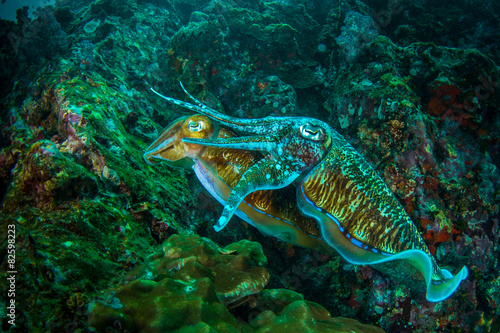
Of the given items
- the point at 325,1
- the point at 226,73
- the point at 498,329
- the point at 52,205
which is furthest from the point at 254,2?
Result: the point at 498,329

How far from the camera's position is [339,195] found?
2867 millimetres

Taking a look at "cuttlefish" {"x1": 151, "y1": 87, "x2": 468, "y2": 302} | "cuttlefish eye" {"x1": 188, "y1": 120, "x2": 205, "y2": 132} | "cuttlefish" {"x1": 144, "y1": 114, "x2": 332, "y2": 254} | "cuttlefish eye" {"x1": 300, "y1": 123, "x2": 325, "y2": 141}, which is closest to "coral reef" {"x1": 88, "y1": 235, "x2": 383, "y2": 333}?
"cuttlefish" {"x1": 144, "y1": 114, "x2": 332, "y2": 254}

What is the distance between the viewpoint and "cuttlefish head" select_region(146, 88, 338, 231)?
271cm

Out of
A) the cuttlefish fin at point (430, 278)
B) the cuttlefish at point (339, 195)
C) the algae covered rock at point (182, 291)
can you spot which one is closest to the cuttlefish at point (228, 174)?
the cuttlefish at point (339, 195)

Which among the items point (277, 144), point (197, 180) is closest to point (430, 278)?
point (277, 144)

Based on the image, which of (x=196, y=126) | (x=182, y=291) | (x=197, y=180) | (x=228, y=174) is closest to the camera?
(x=182, y=291)

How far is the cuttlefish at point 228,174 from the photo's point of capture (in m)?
3.11

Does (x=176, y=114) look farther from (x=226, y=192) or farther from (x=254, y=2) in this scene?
(x=254, y=2)

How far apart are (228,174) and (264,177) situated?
1.91 ft

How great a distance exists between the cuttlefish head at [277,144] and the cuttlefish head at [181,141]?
0.18 metres

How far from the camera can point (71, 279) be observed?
1.72 m

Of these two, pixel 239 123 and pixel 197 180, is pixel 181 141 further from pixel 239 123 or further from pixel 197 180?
pixel 197 180

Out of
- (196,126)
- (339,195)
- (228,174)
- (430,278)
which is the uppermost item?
(196,126)

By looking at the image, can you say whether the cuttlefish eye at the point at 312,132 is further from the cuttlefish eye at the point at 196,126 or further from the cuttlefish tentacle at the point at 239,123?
the cuttlefish eye at the point at 196,126
